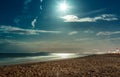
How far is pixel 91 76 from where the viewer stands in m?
22.8

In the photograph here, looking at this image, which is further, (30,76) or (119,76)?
(30,76)

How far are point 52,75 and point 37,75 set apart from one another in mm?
1776

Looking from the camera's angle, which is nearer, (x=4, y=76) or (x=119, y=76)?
(x=119, y=76)

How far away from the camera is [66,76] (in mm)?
23422

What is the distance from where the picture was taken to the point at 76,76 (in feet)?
75.6

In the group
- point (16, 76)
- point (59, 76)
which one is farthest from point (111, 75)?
point (16, 76)

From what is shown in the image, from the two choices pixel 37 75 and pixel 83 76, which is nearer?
pixel 83 76

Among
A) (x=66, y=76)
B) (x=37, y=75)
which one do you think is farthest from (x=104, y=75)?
(x=37, y=75)

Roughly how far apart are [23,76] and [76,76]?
5872 millimetres

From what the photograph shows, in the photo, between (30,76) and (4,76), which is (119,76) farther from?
(4,76)

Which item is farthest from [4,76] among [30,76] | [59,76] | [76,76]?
[76,76]

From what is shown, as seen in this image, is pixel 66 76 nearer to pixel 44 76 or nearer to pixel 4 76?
pixel 44 76

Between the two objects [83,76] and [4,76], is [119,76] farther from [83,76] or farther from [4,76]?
[4,76]

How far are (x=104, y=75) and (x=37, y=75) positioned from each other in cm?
740
